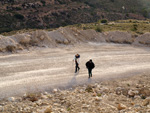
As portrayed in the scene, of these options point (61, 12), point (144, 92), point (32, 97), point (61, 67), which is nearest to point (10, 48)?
point (61, 67)

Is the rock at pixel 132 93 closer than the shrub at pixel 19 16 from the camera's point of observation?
Yes

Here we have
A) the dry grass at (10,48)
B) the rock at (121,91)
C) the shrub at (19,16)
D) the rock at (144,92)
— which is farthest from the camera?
the shrub at (19,16)

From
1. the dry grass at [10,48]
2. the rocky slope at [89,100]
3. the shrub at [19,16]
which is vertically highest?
the shrub at [19,16]

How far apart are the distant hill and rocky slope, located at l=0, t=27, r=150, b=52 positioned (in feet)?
83.9

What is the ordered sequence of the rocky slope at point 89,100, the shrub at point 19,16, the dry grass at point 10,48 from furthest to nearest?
the shrub at point 19,16 < the dry grass at point 10,48 < the rocky slope at point 89,100

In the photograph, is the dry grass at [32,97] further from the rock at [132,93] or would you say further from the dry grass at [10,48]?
the dry grass at [10,48]

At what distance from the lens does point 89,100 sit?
8.45 meters

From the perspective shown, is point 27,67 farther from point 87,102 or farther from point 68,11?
point 68,11

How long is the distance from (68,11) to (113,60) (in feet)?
147

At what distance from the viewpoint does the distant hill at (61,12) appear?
4738 cm

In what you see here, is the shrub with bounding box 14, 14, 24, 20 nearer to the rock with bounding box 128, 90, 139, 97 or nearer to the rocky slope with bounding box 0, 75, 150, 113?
the rocky slope with bounding box 0, 75, 150, 113

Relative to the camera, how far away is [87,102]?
816cm

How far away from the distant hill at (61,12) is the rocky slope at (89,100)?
35.3m

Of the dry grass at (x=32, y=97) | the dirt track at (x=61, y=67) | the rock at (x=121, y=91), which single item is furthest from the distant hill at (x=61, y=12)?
the rock at (x=121, y=91)
